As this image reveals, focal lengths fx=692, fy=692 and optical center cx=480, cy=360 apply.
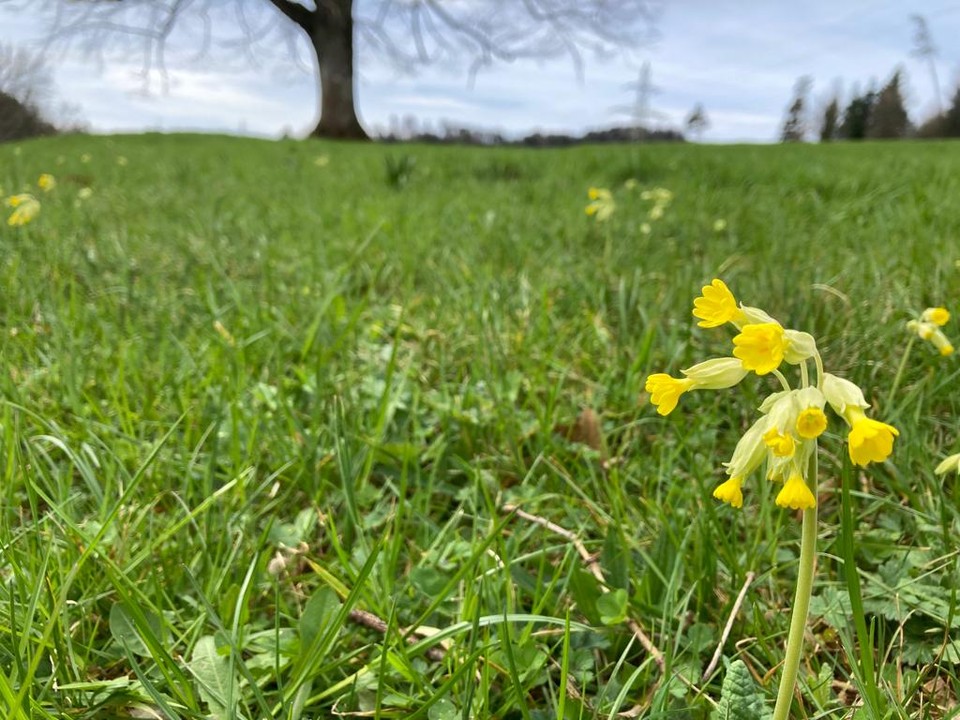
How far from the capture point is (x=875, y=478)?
138cm

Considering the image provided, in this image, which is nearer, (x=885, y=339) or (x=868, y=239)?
(x=885, y=339)

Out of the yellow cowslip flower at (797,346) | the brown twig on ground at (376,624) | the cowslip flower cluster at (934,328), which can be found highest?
the yellow cowslip flower at (797,346)

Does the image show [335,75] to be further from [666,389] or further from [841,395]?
[841,395]

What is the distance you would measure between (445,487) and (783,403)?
0.89m

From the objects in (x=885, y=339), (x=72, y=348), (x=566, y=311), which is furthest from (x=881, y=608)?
(x=72, y=348)

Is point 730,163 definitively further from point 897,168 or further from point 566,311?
point 566,311

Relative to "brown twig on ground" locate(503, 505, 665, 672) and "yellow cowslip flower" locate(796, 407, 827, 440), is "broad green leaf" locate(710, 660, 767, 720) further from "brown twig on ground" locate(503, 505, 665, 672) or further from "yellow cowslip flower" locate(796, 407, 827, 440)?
"yellow cowslip flower" locate(796, 407, 827, 440)

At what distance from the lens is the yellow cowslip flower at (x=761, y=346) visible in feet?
2.45

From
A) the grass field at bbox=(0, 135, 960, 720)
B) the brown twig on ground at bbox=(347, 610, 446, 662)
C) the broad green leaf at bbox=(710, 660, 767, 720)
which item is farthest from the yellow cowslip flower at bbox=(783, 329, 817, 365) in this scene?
the brown twig on ground at bbox=(347, 610, 446, 662)

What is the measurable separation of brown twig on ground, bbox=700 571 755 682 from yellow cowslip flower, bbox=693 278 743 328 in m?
0.46

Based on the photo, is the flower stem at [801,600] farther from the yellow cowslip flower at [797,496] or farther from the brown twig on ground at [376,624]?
the brown twig on ground at [376,624]

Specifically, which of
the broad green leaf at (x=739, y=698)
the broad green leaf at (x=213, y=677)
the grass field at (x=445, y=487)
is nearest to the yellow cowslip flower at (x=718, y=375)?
the grass field at (x=445, y=487)

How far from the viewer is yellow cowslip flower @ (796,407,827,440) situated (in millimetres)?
678

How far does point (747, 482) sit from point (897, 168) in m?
5.78
